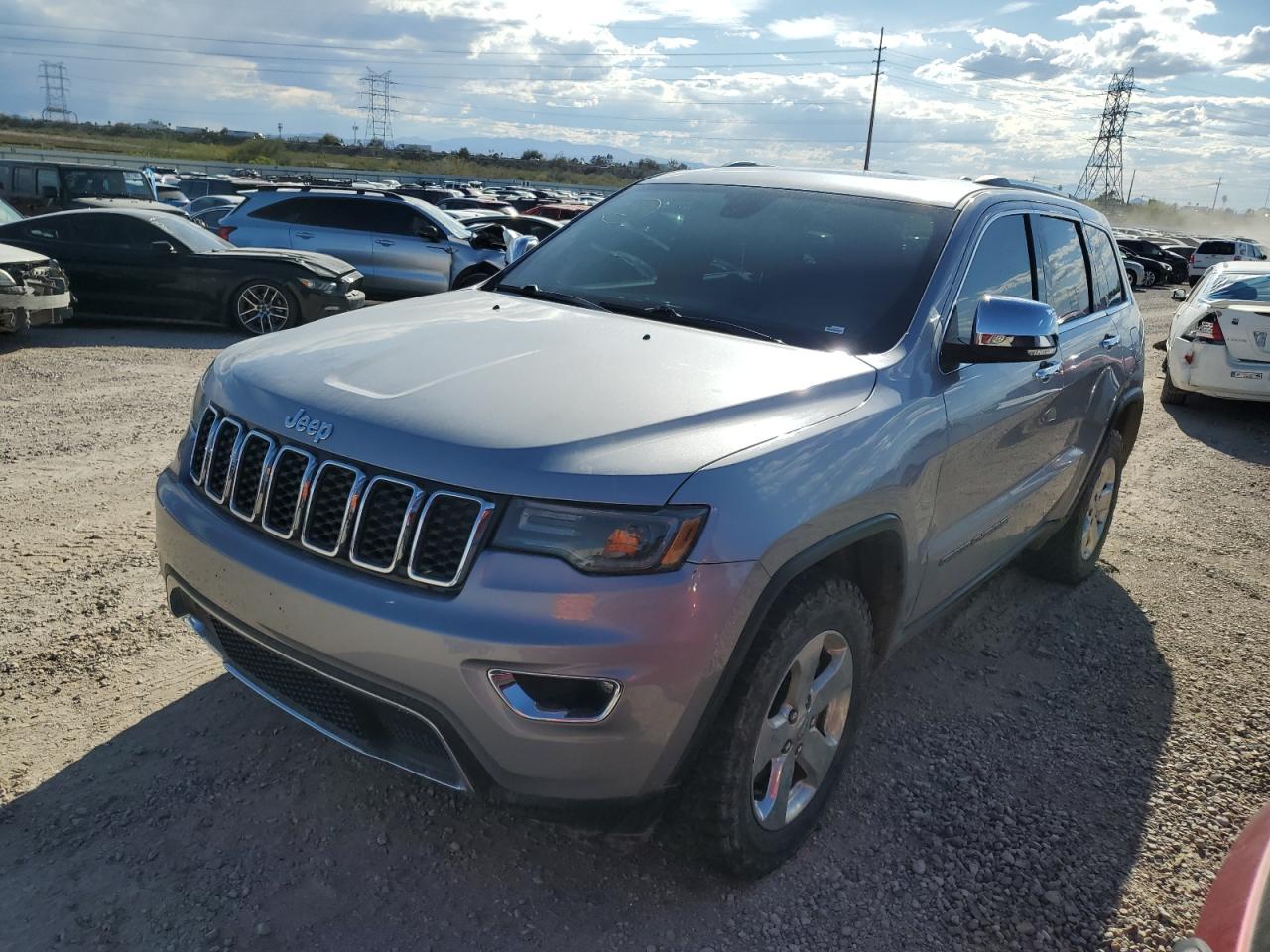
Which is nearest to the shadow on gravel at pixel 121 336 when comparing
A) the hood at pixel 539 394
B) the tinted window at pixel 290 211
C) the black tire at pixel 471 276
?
the tinted window at pixel 290 211

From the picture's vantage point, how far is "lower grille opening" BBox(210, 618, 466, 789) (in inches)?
90.2

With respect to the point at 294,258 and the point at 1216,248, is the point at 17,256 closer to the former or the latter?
the point at 294,258

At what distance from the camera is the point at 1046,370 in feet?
12.6

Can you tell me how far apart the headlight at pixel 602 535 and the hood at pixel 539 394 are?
0.12 ft

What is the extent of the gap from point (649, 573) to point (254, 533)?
3.49 feet

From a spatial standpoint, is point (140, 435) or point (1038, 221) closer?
point (1038, 221)

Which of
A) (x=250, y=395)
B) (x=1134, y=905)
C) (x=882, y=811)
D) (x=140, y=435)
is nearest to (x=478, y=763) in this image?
(x=250, y=395)

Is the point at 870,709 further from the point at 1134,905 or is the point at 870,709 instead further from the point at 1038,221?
the point at 1038,221

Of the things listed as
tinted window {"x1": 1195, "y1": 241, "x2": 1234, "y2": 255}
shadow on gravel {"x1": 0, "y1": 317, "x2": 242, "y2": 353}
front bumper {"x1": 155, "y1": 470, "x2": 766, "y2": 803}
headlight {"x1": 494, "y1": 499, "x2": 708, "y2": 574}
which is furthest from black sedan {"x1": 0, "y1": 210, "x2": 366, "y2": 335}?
tinted window {"x1": 1195, "y1": 241, "x2": 1234, "y2": 255}

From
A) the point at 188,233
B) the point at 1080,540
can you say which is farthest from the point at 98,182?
the point at 1080,540

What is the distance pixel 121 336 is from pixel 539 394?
9904 millimetres

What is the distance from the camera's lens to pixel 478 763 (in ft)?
7.27

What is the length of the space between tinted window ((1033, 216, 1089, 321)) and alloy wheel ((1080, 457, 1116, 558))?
91 centimetres

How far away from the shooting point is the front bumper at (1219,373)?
370 inches
